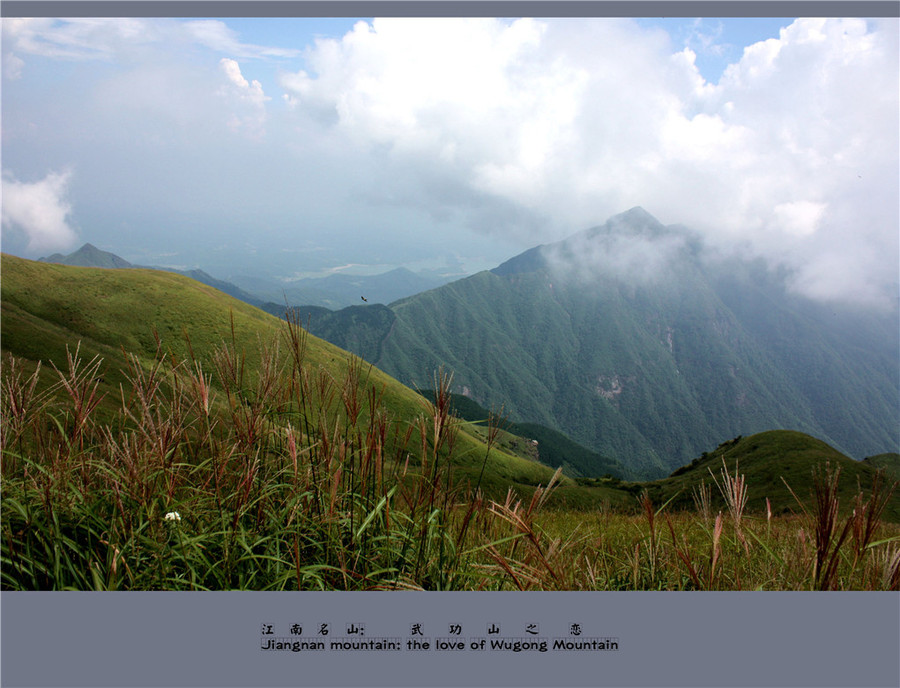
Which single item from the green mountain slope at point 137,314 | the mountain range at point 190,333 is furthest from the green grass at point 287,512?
the green mountain slope at point 137,314

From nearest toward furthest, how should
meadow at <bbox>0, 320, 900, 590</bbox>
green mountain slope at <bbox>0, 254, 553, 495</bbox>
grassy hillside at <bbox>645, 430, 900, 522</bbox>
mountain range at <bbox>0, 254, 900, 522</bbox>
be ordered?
meadow at <bbox>0, 320, 900, 590</bbox> → grassy hillside at <bbox>645, 430, 900, 522</bbox> → mountain range at <bbox>0, 254, 900, 522</bbox> → green mountain slope at <bbox>0, 254, 553, 495</bbox>

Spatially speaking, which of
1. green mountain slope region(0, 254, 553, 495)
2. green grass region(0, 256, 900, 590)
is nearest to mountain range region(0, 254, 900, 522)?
green mountain slope region(0, 254, 553, 495)

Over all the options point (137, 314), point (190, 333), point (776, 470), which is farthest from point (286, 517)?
point (137, 314)

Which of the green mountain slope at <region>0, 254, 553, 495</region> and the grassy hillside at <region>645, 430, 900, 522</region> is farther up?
the green mountain slope at <region>0, 254, 553, 495</region>

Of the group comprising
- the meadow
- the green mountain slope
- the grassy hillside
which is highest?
the green mountain slope

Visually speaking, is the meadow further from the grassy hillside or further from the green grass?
the grassy hillside

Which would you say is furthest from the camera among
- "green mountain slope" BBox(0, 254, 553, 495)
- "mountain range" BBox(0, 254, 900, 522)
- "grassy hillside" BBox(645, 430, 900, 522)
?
"green mountain slope" BBox(0, 254, 553, 495)

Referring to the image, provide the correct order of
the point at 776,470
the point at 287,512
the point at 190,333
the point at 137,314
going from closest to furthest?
the point at 287,512 → the point at 776,470 → the point at 137,314 → the point at 190,333

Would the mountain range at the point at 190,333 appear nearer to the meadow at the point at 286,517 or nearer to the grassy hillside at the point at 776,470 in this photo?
the grassy hillside at the point at 776,470

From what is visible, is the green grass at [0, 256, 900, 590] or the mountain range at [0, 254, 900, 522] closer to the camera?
the green grass at [0, 256, 900, 590]

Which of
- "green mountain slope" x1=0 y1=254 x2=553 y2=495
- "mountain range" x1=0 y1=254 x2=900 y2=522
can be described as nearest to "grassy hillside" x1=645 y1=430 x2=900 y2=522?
"mountain range" x1=0 y1=254 x2=900 y2=522

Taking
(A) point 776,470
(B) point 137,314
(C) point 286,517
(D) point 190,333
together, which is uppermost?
(B) point 137,314

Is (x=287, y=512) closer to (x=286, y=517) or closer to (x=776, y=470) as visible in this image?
(x=286, y=517)

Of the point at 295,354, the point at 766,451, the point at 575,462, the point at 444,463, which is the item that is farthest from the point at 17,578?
the point at 575,462
